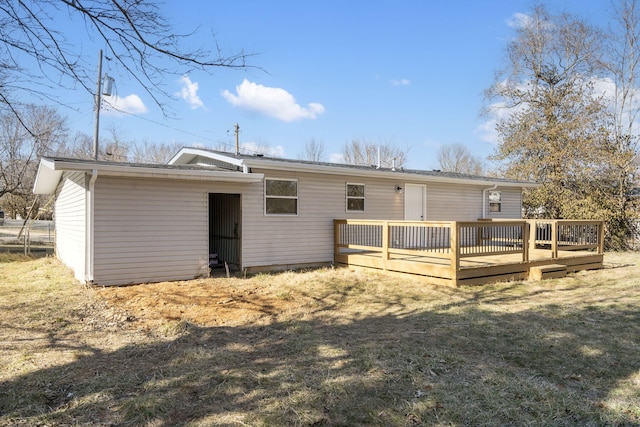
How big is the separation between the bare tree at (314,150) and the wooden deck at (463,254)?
28020 mm

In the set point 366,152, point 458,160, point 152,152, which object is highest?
point 366,152

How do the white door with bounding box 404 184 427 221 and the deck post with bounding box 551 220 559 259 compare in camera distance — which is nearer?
the deck post with bounding box 551 220 559 259

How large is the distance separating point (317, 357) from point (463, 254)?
184 inches

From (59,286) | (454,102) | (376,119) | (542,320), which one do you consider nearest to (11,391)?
(59,286)

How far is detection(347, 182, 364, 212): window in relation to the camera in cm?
1101

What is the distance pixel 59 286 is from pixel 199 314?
3865 mm

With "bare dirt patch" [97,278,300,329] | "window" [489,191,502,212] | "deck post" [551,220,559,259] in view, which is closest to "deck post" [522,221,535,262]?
"deck post" [551,220,559,259]

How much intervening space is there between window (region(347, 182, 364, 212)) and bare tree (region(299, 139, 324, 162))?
28393 millimetres

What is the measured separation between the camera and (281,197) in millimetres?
9875

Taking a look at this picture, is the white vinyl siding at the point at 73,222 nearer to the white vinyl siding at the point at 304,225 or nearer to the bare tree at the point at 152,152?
the white vinyl siding at the point at 304,225

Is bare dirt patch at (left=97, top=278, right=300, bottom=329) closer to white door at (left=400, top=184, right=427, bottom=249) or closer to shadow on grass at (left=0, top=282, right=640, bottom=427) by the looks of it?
shadow on grass at (left=0, top=282, right=640, bottom=427)

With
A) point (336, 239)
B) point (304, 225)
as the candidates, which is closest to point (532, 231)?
point (336, 239)

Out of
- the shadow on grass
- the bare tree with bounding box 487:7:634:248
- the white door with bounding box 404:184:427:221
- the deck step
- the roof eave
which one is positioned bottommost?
the shadow on grass

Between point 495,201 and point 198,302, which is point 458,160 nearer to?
point 495,201
